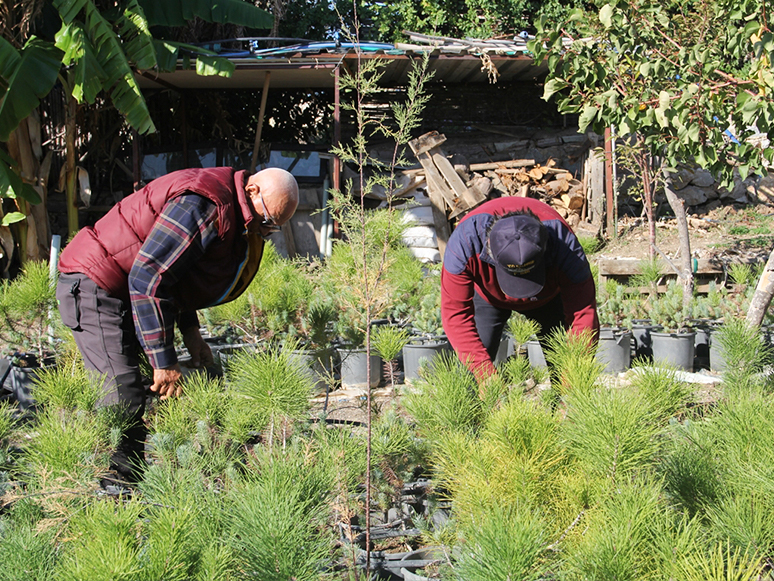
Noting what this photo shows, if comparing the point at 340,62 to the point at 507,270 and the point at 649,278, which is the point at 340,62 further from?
the point at 507,270

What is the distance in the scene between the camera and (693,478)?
1597 millimetres

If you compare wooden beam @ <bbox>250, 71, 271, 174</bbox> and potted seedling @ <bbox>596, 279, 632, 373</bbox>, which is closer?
potted seedling @ <bbox>596, 279, 632, 373</bbox>

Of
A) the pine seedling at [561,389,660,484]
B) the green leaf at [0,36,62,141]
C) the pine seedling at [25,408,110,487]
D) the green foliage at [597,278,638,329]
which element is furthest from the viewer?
the green leaf at [0,36,62,141]

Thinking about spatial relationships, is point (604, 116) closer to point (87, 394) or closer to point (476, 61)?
point (87, 394)

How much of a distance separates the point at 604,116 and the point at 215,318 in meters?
2.71

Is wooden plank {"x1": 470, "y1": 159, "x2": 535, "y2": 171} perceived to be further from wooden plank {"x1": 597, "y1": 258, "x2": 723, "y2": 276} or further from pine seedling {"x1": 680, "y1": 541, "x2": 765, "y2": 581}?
pine seedling {"x1": 680, "y1": 541, "x2": 765, "y2": 581}

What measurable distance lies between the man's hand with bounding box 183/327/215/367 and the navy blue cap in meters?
1.43

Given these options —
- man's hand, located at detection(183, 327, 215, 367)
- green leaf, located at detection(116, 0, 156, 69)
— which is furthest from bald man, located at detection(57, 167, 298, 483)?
green leaf, located at detection(116, 0, 156, 69)

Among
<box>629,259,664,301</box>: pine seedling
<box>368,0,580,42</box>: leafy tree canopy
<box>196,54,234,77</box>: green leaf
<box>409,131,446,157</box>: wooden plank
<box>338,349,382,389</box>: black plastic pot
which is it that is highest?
<box>368,0,580,42</box>: leafy tree canopy

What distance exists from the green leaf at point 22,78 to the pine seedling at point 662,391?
18.7 ft

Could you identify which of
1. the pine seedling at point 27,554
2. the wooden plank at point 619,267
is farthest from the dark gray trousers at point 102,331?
the wooden plank at point 619,267

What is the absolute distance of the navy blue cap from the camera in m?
2.48

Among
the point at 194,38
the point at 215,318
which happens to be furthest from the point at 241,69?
the point at 215,318

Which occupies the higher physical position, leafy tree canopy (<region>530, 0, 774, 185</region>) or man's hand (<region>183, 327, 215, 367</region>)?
leafy tree canopy (<region>530, 0, 774, 185</region>)
